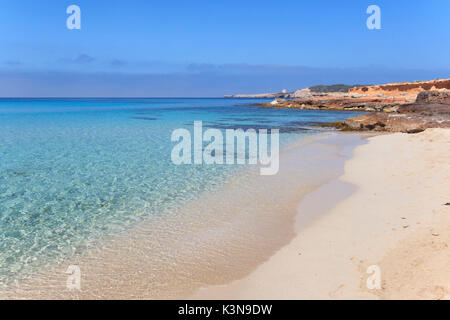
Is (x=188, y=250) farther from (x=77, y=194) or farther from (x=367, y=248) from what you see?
(x=77, y=194)

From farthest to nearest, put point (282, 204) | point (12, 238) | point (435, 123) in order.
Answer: point (435, 123) < point (282, 204) < point (12, 238)

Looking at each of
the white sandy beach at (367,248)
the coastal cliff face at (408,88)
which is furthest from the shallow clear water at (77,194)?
the coastal cliff face at (408,88)

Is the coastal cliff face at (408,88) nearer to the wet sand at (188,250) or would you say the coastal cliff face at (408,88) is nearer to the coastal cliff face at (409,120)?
the coastal cliff face at (409,120)

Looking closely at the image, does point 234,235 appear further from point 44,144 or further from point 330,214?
point 44,144

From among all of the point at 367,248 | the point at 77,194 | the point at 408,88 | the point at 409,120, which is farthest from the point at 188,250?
the point at 408,88

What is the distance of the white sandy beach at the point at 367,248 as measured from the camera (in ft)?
17.8

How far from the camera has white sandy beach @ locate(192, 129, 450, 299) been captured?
542cm

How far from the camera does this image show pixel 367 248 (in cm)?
700

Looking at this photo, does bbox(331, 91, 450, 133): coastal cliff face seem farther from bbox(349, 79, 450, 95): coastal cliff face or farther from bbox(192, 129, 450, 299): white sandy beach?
bbox(349, 79, 450, 95): coastal cliff face

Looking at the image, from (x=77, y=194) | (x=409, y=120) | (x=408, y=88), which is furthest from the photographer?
(x=408, y=88)

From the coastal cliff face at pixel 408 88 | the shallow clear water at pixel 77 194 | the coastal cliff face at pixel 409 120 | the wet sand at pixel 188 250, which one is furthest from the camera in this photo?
the coastal cliff face at pixel 408 88

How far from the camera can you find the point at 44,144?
23766 millimetres
